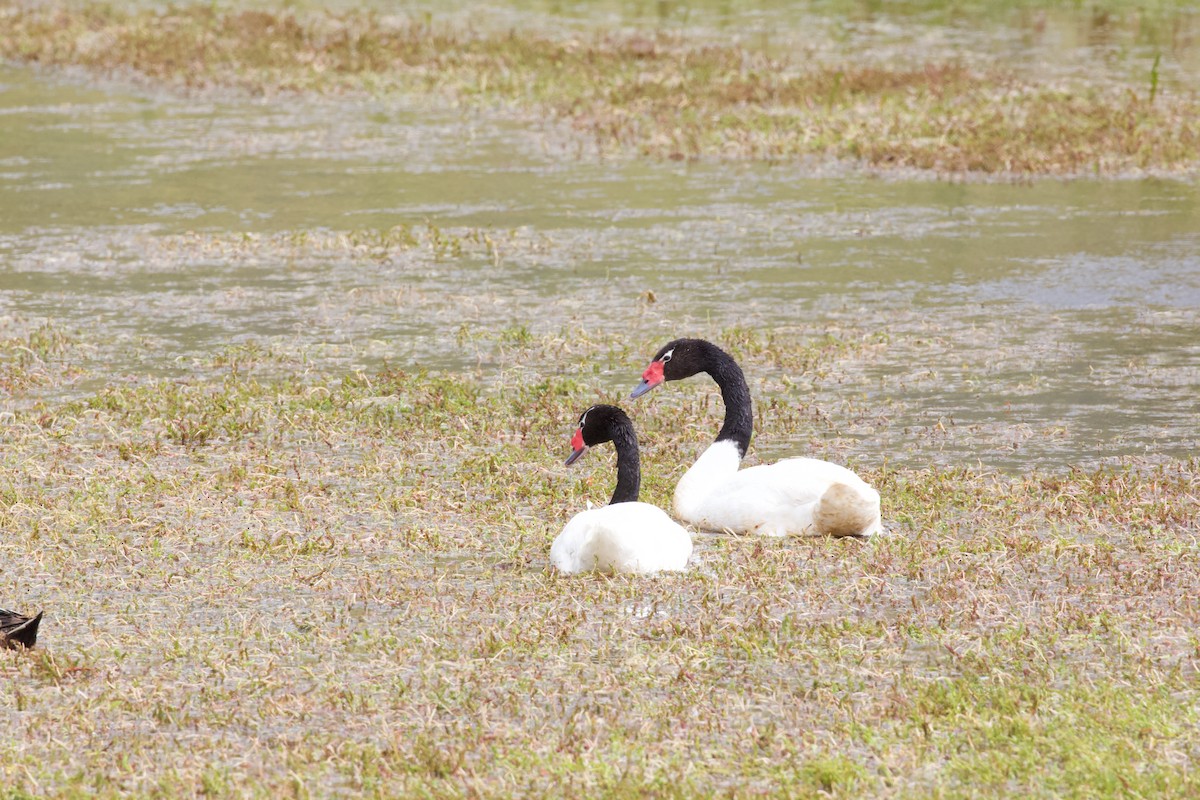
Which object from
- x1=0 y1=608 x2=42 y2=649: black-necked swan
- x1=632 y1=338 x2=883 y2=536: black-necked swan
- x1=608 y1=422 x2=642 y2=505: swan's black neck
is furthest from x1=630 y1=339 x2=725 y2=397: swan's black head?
x1=0 y1=608 x2=42 y2=649: black-necked swan

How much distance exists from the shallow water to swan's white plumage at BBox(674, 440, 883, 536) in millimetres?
1702

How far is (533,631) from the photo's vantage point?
7.90 m

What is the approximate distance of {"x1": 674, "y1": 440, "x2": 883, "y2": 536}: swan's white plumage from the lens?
360 inches

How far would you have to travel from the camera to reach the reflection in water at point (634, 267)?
41.8 feet

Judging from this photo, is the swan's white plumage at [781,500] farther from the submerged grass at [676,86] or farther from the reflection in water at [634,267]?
the submerged grass at [676,86]

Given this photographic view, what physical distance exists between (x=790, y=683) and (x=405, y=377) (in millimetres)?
6214

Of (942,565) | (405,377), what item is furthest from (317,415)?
Answer: (942,565)

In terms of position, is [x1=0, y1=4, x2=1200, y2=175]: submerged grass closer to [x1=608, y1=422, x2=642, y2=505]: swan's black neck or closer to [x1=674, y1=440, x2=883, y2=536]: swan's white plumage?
[x1=674, y1=440, x2=883, y2=536]: swan's white plumage

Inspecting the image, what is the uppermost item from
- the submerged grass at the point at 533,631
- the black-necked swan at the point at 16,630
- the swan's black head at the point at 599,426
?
the swan's black head at the point at 599,426

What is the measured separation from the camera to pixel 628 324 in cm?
1471

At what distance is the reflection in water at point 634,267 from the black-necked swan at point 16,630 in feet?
17.0

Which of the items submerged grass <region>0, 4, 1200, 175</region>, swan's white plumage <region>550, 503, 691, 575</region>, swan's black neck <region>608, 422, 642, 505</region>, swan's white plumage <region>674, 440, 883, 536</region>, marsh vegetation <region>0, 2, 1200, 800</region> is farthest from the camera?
submerged grass <region>0, 4, 1200, 175</region>

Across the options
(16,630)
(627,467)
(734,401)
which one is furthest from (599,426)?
(16,630)

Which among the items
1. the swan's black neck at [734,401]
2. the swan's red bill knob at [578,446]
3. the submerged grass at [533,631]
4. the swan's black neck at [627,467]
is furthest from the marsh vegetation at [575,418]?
the swan's black neck at [734,401]
